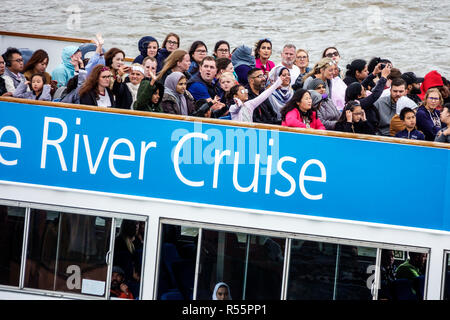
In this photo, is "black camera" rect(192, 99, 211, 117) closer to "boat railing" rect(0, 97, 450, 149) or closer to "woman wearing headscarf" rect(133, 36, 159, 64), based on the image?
"boat railing" rect(0, 97, 450, 149)

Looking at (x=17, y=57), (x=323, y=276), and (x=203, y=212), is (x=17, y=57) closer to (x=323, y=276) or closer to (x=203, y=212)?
(x=203, y=212)

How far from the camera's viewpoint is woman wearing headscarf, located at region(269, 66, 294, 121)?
6.12m

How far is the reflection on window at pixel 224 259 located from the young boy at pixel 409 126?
1742mm

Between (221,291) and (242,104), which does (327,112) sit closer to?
(242,104)

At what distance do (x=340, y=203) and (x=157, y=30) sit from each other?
1090 cm

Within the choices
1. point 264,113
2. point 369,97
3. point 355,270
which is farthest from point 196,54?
point 355,270

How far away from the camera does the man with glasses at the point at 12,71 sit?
21.3ft

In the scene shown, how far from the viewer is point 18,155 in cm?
612

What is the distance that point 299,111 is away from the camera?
5871 mm

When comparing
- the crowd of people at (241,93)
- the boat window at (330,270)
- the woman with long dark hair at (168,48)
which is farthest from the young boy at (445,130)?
the woman with long dark hair at (168,48)

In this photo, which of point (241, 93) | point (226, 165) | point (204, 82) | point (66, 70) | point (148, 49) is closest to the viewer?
point (226, 165)

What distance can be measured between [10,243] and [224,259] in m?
2.06

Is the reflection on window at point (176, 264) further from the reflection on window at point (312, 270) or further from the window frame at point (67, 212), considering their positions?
the reflection on window at point (312, 270)
